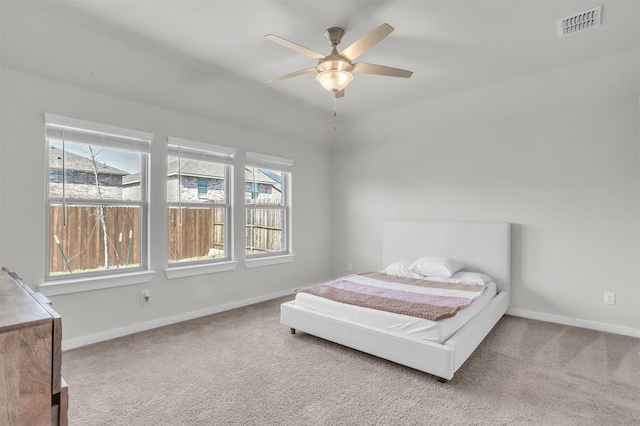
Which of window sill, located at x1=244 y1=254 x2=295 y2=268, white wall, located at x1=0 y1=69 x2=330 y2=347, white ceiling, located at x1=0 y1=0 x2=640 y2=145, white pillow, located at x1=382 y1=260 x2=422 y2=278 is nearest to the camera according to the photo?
white ceiling, located at x1=0 y1=0 x2=640 y2=145

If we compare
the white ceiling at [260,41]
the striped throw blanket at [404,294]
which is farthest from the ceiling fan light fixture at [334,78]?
the striped throw blanket at [404,294]

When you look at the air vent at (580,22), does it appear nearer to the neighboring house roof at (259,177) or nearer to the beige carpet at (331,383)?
the beige carpet at (331,383)

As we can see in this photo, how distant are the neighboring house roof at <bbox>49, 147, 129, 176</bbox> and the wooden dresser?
2.60 meters

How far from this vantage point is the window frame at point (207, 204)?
3.70 m

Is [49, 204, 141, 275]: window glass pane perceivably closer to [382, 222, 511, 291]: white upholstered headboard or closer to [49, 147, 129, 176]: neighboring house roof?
[49, 147, 129, 176]: neighboring house roof

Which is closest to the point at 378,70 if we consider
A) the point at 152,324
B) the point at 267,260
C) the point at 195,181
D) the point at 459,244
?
the point at 195,181

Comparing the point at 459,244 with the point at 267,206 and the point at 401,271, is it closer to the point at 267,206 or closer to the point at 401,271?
the point at 401,271

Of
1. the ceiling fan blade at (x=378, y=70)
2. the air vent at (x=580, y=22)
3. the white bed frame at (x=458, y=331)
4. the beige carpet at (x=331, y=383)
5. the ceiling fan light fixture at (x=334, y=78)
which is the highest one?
the air vent at (x=580, y=22)

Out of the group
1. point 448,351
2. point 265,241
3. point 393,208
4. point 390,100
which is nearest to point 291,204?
point 265,241

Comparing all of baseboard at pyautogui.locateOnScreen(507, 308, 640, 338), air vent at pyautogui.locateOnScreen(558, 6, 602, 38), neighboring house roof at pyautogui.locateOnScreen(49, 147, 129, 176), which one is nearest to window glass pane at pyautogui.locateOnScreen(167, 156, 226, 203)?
neighboring house roof at pyautogui.locateOnScreen(49, 147, 129, 176)

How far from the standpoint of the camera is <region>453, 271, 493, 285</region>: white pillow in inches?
147

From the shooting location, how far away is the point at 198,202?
3994 mm

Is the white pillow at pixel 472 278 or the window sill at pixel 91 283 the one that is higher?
the window sill at pixel 91 283

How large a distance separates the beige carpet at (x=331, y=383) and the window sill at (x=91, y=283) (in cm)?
53
